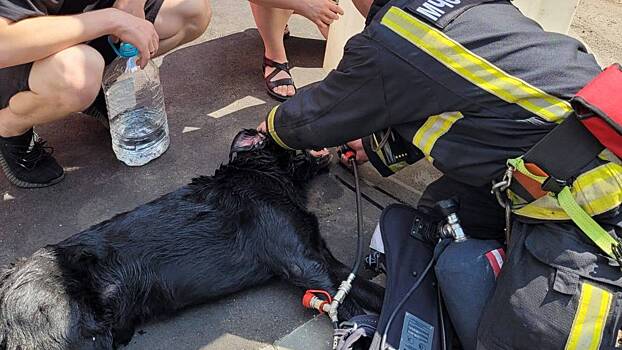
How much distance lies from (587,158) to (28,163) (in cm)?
234

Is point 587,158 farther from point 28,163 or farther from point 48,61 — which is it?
point 28,163

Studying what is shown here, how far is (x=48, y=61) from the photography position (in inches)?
93.0

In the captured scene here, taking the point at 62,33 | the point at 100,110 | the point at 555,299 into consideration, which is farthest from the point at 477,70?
the point at 100,110

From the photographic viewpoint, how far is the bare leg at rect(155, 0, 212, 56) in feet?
9.70

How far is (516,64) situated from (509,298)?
0.73 m

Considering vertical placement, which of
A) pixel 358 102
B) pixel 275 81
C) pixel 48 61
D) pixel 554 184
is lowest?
pixel 275 81

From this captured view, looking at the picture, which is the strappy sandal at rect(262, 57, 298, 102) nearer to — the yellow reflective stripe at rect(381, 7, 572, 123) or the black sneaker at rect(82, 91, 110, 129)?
the black sneaker at rect(82, 91, 110, 129)

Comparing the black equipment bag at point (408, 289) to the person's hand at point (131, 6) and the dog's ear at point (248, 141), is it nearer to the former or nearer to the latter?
the dog's ear at point (248, 141)

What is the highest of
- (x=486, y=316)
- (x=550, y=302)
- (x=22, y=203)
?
(x=550, y=302)

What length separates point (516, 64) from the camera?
1.80 meters

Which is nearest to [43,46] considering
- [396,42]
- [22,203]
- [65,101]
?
[65,101]

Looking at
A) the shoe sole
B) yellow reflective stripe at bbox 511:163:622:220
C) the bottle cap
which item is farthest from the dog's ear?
yellow reflective stripe at bbox 511:163:622:220

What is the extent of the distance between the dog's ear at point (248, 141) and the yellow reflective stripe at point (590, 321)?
1400 mm

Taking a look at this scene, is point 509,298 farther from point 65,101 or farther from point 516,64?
point 65,101
